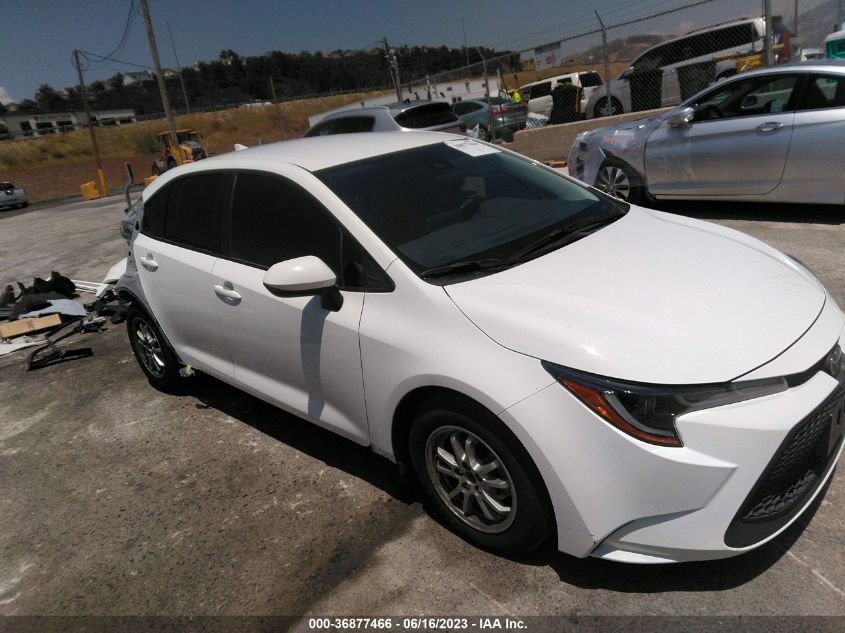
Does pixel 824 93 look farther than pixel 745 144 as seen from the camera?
No

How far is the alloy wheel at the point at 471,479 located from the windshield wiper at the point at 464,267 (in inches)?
24.7

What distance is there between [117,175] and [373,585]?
48609 mm

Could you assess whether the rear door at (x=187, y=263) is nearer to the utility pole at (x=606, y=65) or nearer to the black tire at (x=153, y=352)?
the black tire at (x=153, y=352)

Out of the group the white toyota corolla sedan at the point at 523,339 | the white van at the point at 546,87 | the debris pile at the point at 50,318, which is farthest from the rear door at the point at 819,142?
the white van at the point at 546,87

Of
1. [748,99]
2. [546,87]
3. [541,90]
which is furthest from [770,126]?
[541,90]

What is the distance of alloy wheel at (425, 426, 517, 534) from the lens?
2.45 m

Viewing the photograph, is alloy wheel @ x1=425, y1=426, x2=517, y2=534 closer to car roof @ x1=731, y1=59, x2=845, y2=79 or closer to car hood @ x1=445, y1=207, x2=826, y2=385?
car hood @ x1=445, y1=207, x2=826, y2=385

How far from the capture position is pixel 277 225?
3.28 metres

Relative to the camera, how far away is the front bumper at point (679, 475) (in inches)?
80.0

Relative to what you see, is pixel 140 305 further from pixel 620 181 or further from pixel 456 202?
pixel 620 181

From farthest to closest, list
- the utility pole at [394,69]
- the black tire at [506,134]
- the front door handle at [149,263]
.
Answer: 1. the utility pole at [394,69]
2. the black tire at [506,134]
3. the front door handle at [149,263]

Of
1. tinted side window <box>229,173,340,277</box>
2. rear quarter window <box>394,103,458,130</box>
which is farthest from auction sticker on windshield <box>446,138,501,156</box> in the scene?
rear quarter window <box>394,103,458,130</box>

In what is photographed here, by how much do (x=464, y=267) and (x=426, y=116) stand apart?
10457 millimetres

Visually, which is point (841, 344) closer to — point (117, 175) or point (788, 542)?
point (788, 542)
